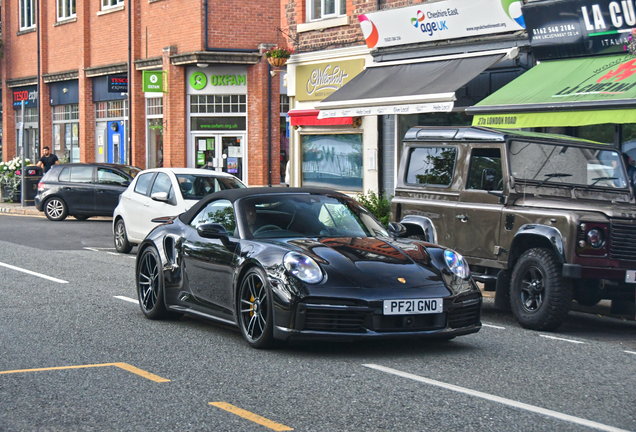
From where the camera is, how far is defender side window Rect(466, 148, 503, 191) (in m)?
9.55

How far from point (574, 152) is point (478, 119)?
528cm

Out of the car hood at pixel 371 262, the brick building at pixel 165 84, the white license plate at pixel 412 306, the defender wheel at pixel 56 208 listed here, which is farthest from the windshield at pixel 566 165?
the defender wheel at pixel 56 208

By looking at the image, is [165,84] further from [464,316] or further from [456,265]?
[464,316]

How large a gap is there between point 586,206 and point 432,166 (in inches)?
89.7

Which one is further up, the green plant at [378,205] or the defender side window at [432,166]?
the defender side window at [432,166]

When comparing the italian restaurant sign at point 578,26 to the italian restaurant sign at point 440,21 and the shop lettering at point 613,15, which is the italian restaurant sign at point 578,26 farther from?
the italian restaurant sign at point 440,21

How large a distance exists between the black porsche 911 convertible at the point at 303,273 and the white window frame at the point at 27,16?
1330 inches

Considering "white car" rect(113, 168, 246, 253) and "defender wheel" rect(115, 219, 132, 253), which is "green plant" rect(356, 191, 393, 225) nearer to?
"white car" rect(113, 168, 246, 253)

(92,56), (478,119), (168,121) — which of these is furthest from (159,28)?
(478,119)

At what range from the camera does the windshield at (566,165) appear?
9570mm

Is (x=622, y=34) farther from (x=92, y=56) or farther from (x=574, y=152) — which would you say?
(x=92, y=56)

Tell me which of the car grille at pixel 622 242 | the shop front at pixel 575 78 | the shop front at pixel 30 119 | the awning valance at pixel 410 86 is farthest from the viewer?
the shop front at pixel 30 119

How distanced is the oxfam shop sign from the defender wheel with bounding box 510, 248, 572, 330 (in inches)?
823

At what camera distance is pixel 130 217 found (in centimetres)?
1602
